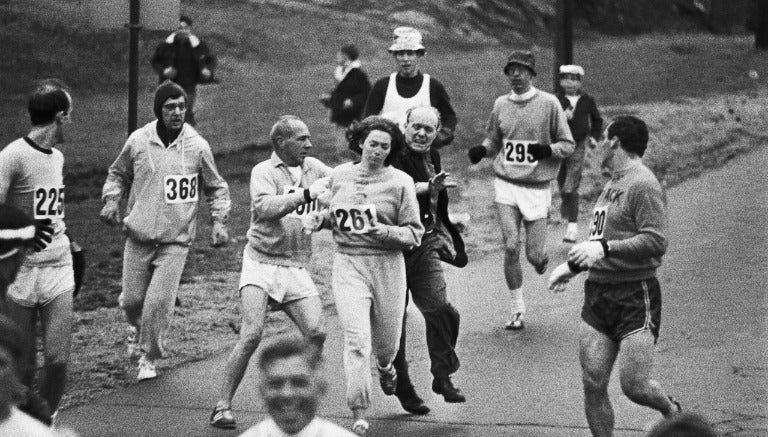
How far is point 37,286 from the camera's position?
29.3ft

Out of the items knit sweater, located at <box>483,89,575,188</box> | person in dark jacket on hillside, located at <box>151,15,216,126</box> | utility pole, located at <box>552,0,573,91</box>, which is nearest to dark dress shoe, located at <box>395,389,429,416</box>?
knit sweater, located at <box>483,89,575,188</box>

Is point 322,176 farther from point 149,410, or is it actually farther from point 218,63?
point 218,63

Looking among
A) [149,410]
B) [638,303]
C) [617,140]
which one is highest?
[617,140]

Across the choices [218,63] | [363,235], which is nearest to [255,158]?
[218,63]

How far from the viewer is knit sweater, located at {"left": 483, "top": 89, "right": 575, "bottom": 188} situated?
12.3m

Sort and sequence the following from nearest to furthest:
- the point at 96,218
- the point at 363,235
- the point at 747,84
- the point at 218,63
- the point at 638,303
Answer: the point at 638,303
the point at 363,235
the point at 96,218
the point at 218,63
the point at 747,84

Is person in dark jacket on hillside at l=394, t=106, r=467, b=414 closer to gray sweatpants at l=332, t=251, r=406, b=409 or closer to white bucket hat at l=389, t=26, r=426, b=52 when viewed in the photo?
gray sweatpants at l=332, t=251, r=406, b=409

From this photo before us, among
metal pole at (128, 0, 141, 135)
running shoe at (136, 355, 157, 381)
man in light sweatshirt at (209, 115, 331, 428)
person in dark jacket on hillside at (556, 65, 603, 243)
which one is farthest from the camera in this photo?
person in dark jacket on hillside at (556, 65, 603, 243)

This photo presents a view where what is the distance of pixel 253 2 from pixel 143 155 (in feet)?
66.1

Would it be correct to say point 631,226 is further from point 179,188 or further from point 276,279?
point 179,188

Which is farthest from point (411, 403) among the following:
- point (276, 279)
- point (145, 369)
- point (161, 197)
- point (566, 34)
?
point (566, 34)

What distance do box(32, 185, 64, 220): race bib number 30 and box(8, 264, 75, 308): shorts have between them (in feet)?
0.94

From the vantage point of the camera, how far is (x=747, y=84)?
29.0 m

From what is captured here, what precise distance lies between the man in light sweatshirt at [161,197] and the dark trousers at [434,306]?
1.28 m
